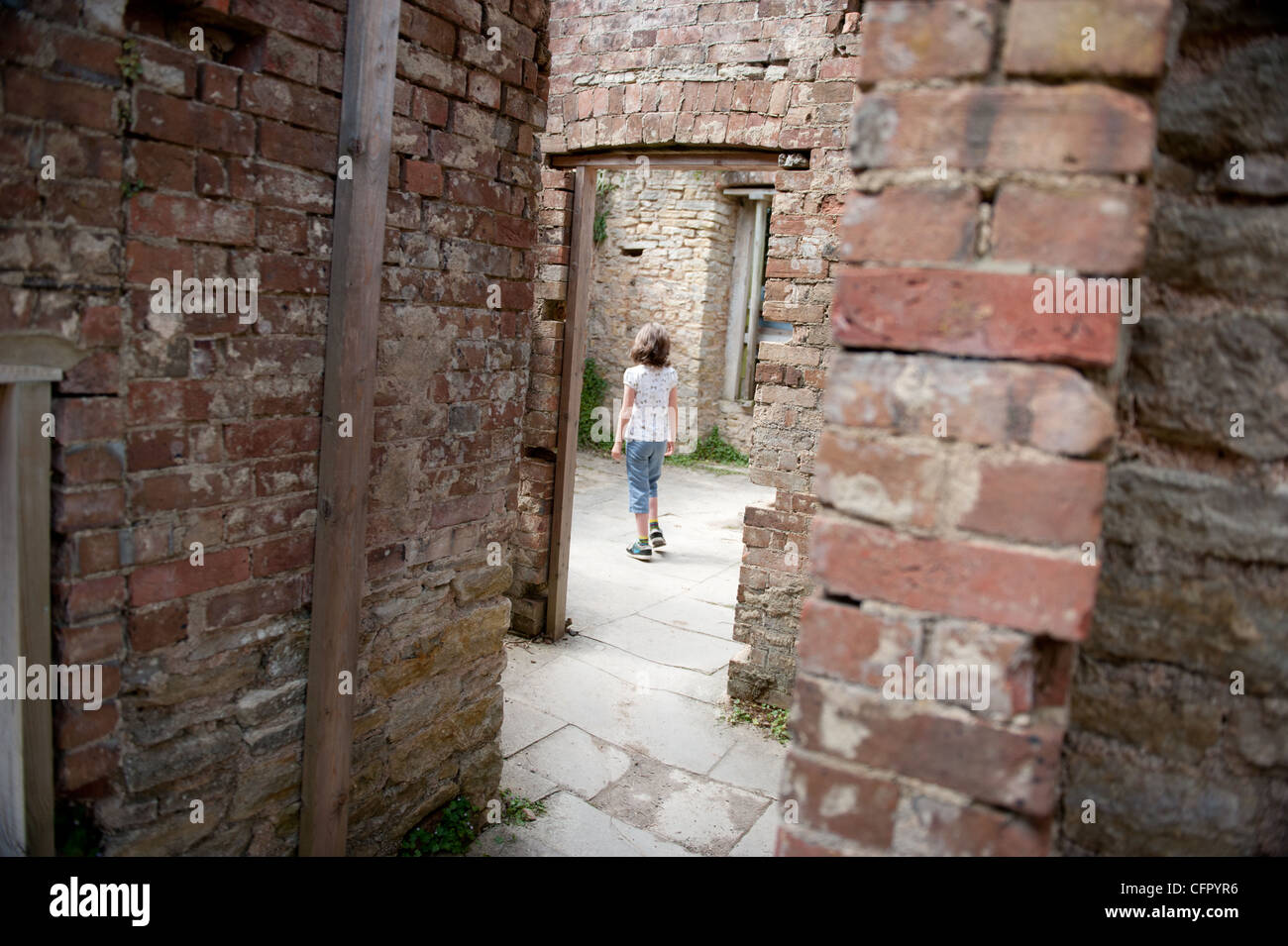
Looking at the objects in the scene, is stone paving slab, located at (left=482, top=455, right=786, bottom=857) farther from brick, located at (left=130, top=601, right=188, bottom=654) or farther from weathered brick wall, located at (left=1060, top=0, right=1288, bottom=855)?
weathered brick wall, located at (left=1060, top=0, right=1288, bottom=855)

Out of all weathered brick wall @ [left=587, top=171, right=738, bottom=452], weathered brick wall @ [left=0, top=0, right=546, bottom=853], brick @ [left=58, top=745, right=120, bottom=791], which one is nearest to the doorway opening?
weathered brick wall @ [left=587, top=171, right=738, bottom=452]

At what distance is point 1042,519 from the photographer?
94 cm

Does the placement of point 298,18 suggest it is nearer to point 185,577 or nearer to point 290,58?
point 290,58

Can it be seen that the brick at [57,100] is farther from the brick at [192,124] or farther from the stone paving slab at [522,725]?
the stone paving slab at [522,725]

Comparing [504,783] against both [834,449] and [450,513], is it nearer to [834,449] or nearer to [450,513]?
[450,513]

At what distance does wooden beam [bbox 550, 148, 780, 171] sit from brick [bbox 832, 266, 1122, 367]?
11.0 feet

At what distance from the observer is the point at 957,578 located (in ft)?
3.20

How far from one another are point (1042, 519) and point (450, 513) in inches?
85.6

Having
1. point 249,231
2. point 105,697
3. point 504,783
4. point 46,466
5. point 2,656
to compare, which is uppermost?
point 249,231

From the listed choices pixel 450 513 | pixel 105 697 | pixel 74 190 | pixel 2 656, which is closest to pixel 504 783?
pixel 450 513

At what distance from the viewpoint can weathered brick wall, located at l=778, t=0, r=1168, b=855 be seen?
2.95 feet

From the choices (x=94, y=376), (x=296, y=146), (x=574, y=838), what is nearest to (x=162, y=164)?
(x=296, y=146)

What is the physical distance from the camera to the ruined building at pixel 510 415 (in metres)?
0.94

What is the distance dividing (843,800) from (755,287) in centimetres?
1097
